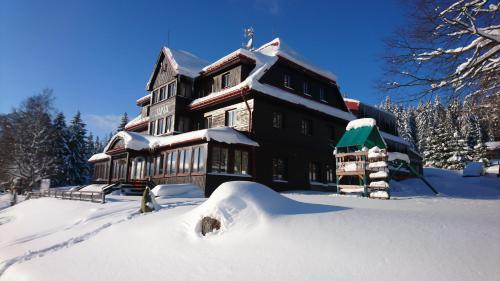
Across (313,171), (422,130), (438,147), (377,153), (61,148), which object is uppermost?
(422,130)

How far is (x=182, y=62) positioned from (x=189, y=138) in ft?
31.2

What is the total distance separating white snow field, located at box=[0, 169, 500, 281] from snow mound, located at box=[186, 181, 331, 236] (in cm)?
2

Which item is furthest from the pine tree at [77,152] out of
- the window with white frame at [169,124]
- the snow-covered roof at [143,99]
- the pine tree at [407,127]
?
the pine tree at [407,127]

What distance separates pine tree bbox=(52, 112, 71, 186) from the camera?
4516cm

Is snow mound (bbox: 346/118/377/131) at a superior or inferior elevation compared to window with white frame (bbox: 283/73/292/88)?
inferior

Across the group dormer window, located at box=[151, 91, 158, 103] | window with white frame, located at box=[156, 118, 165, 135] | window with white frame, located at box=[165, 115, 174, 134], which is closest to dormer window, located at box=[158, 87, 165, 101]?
dormer window, located at box=[151, 91, 158, 103]

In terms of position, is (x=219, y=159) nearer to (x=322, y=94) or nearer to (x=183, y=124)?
(x=183, y=124)

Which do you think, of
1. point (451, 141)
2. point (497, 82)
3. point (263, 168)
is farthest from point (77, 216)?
point (451, 141)

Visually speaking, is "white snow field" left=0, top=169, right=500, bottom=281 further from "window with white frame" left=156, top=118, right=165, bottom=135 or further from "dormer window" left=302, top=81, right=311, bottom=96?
"dormer window" left=302, top=81, right=311, bottom=96

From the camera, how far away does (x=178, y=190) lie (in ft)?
61.4

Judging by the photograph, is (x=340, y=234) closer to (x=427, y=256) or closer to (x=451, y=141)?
(x=427, y=256)

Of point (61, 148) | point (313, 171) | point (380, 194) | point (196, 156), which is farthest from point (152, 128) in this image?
point (61, 148)

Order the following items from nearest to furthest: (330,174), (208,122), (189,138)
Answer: (189,138) → (208,122) → (330,174)

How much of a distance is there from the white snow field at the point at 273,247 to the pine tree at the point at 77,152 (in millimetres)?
41338
